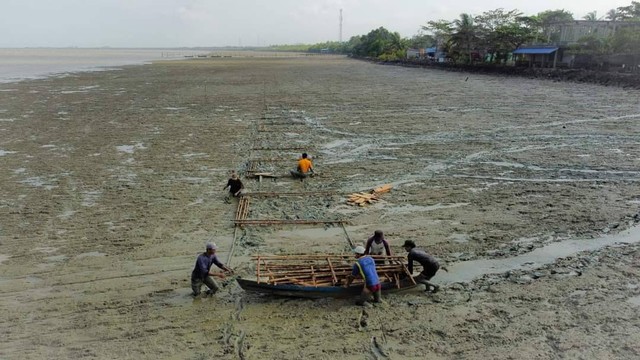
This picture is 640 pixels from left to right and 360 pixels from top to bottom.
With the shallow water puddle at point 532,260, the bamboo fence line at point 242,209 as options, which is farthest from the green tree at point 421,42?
the shallow water puddle at point 532,260

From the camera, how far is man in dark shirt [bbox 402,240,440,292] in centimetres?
889

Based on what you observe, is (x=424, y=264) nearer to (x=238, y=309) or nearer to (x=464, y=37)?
(x=238, y=309)

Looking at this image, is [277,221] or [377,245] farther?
[277,221]

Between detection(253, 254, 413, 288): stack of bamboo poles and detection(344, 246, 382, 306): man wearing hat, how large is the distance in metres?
0.24

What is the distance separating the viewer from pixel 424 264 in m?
8.93

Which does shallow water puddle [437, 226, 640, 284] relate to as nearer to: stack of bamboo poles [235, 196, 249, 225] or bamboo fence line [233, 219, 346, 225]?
bamboo fence line [233, 219, 346, 225]

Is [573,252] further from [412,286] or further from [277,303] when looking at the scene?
[277,303]

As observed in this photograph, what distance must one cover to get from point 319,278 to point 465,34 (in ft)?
261

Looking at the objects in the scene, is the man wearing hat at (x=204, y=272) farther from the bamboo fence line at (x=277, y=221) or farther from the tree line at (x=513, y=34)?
the tree line at (x=513, y=34)

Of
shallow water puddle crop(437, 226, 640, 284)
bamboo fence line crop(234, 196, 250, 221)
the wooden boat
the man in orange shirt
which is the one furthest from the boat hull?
the man in orange shirt

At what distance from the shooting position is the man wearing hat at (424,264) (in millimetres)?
8891

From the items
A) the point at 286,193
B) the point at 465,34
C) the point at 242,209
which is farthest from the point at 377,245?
the point at 465,34

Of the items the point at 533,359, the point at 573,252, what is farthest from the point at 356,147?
the point at 533,359

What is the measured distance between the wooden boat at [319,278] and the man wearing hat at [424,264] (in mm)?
199
